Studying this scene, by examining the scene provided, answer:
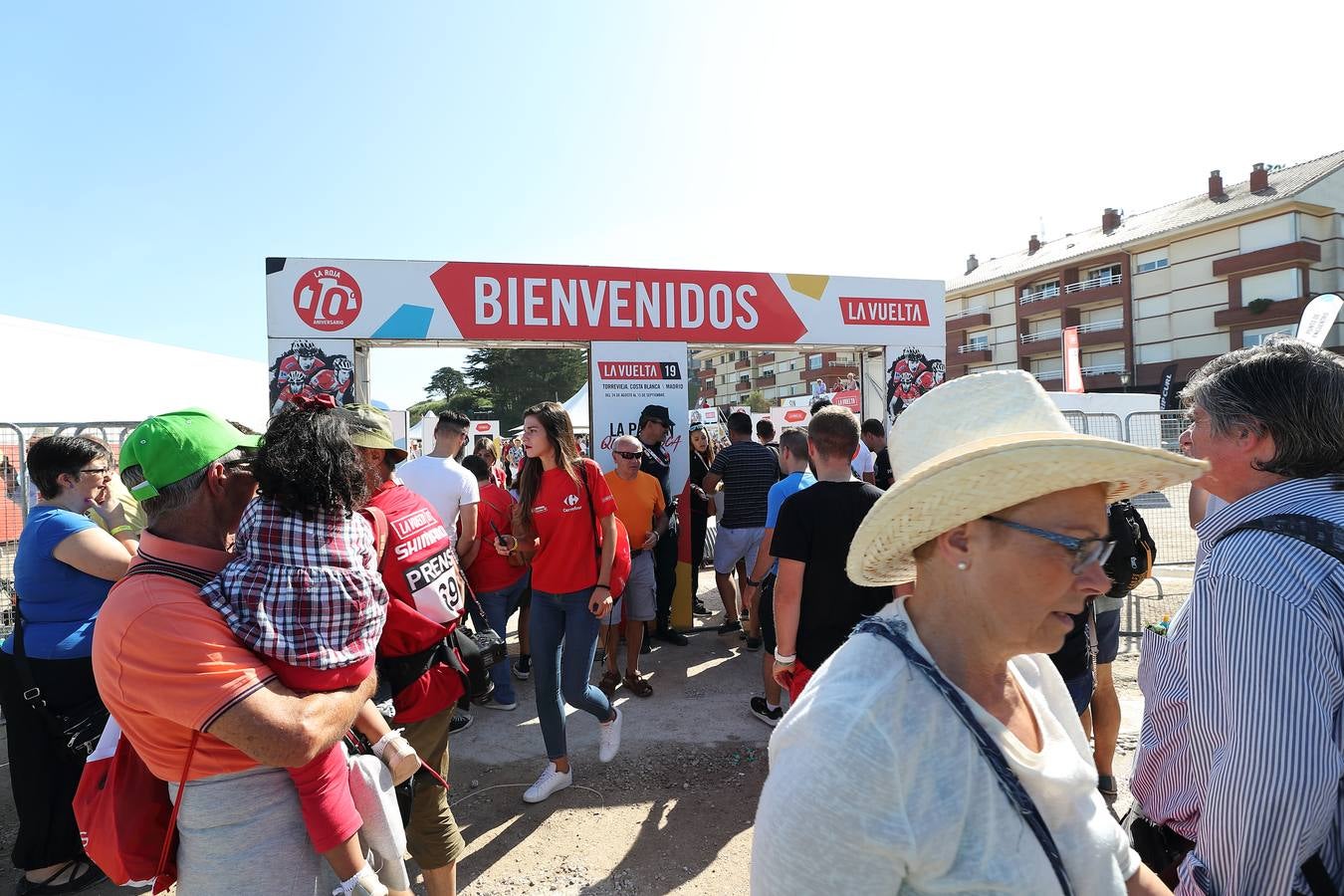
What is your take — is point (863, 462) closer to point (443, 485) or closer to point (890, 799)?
point (443, 485)

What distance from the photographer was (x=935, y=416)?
130cm

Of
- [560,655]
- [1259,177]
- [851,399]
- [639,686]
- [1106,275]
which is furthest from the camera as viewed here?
[1106,275]

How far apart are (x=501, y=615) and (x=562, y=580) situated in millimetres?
1779

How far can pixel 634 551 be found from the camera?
19.2 ft

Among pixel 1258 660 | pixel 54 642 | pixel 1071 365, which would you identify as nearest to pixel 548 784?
pixel 54 642

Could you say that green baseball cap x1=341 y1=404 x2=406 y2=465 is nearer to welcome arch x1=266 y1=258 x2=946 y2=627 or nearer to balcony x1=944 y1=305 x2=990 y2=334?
welcome arch x1=266 y1=258 x2=946 y2=627

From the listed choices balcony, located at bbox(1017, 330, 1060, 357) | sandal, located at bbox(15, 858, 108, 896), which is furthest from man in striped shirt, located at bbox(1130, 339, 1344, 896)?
balcony, located at bbox(1017, 330, 1060, 357)

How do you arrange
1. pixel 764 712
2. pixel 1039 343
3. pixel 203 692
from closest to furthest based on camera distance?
pixel 203 692 → pixel 764 712 → pixel 1039 343

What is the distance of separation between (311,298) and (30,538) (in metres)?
3.95

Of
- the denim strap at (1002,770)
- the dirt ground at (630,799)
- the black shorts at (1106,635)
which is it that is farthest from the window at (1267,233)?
the denim strap at (1002,770)

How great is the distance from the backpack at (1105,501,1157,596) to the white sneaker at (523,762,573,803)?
2945 mm

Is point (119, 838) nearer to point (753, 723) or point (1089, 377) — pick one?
point (753, 723)

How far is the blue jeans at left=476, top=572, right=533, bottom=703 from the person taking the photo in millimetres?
5133

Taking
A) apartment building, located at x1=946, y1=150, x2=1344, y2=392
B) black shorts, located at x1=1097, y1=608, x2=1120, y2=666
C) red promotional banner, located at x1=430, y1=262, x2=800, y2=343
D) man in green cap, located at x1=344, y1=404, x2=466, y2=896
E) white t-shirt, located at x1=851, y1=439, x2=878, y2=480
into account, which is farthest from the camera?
apartment building, located at x1=946, y1=150, x2=1344, y2=392
